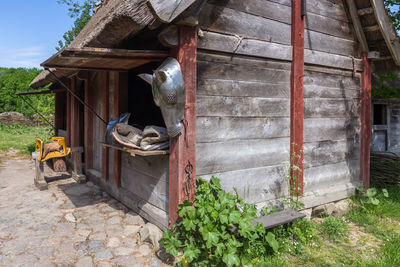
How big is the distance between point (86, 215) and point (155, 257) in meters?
1.56

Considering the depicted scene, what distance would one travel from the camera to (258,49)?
352cm

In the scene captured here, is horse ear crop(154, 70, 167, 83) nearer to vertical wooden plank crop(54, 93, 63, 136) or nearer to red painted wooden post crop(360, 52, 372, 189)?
red painted wooden post crop(360, 52, 372, 189)

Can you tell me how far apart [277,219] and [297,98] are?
1.57 metres

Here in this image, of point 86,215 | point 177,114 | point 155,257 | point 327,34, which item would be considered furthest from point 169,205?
point 327,34

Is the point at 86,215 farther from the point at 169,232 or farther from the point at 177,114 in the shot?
the point at 177,114

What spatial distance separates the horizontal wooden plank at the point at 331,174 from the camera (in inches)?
165

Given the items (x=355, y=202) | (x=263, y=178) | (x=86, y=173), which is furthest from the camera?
(x=86, y=173)

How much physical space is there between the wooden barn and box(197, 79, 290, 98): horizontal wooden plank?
12 mm

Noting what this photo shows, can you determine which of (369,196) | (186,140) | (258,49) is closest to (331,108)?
(369,196)

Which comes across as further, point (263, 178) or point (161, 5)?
point (263, 178)

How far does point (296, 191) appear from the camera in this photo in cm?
387

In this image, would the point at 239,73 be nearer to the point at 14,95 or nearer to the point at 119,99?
the point at 119,99

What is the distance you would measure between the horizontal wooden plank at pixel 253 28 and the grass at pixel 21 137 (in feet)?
28.8

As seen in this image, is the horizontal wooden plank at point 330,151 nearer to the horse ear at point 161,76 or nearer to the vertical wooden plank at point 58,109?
the horse ear at point 161,76
